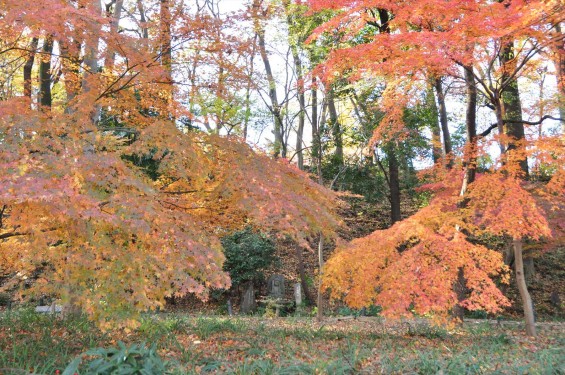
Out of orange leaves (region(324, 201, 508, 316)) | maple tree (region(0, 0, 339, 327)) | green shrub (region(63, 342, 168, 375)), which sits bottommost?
green shrub (region(63, 342, 168, 375))

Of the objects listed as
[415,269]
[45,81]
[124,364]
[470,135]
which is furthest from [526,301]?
[45,81]

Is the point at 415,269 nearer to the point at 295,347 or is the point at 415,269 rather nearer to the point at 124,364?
the point at 295,347

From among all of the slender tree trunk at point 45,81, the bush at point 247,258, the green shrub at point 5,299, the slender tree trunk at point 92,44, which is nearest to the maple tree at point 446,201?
the slender tree trunk at point 92,44

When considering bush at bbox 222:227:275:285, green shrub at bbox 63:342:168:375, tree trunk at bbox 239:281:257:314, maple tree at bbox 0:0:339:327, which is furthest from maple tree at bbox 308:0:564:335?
tree trunk at bbox 239:281:257:314

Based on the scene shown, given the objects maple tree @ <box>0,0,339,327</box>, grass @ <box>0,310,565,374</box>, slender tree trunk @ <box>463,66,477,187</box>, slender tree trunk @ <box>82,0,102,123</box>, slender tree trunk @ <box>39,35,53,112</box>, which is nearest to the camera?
maple tree @ <box>0,0,339,327</box>

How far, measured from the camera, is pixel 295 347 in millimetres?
7043

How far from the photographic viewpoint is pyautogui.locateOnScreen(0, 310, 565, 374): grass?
4805mm

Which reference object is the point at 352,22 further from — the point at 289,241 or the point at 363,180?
the point at 289,241

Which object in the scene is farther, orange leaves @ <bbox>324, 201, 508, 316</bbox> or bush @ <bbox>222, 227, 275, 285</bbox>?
bush @ <bbox>222, 227, 275, 285</bbox>

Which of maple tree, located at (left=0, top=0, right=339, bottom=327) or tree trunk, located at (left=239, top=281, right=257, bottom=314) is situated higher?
maple tree, located at (left=0, top=0, right=339, bottom=327)

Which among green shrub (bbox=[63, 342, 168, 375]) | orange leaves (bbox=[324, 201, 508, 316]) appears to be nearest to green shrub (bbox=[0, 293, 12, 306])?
orange leaves (bbox=[324, 201, 508, 316])

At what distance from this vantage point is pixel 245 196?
5.42 metres

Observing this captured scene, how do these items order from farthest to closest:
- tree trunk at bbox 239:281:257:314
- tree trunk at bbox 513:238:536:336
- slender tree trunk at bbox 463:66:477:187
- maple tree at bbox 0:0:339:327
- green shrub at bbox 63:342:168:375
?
tree trunk at bbox 239:281:257:314 → slender tree trunk at bbox 463:66:477:187 → tree trunk at bbox 513:238:536:336 → maple tree at bbox 0:0:339:327 → green shrub at bbox 63:342:168:375

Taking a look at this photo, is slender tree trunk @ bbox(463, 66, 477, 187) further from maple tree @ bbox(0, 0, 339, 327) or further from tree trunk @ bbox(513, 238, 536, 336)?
maple tree @ bbox(0, 0, 339, 327)
